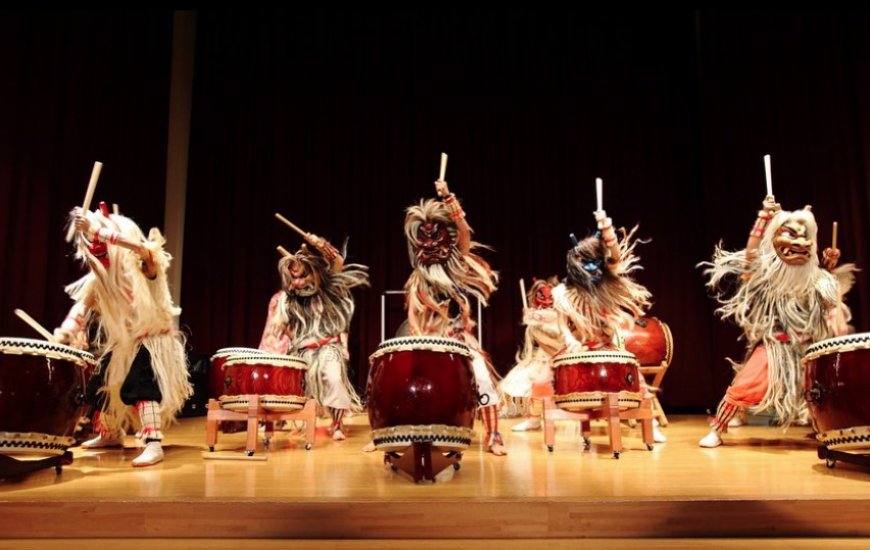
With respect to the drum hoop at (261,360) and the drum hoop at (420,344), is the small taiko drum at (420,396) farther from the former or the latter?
the drum hoop at (261,360)

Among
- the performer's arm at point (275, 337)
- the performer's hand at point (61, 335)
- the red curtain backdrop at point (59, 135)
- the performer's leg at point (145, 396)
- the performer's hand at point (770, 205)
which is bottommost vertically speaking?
the performer's leg at point (145, 396)

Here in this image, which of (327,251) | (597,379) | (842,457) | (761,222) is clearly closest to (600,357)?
(597,379)

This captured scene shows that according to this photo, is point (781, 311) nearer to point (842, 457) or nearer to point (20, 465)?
point (842, 457)

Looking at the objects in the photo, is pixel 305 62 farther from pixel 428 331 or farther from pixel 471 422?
pixel 471 422

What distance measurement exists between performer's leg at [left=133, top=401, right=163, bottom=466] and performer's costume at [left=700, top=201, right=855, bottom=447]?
2.82 meters

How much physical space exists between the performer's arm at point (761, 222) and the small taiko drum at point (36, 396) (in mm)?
3416

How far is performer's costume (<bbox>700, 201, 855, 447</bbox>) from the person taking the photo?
3723 millimetres

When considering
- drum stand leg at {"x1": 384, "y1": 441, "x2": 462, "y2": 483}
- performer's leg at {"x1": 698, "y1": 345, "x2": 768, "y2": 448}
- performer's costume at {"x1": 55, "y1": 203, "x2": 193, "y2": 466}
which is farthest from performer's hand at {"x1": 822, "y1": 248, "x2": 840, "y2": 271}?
performer's costume at {"x1": 55, "y1": 203, "x2": 193, "y2": 466}

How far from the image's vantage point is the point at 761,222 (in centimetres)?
389

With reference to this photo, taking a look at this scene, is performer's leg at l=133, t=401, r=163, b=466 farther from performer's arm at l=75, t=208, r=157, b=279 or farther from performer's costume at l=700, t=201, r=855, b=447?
performer's costume at l=700, t=201, r=855, b=447

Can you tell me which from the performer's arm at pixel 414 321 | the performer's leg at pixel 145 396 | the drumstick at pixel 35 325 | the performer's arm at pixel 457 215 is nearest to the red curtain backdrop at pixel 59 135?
the drumstick at pixel 35 325

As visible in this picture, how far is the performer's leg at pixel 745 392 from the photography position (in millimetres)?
3855

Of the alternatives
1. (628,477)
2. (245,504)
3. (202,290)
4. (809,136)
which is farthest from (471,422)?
(202,290)

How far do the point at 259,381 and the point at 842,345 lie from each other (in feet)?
8.90
